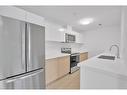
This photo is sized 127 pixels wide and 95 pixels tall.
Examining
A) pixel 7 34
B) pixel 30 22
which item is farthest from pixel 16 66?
pixel 30 22

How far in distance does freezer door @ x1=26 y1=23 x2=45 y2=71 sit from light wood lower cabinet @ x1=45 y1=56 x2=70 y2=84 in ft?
1.68

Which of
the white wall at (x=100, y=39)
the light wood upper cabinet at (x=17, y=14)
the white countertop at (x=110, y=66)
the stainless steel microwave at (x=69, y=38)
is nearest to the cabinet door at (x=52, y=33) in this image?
the stainless steel microwave at (x=69, y=38)

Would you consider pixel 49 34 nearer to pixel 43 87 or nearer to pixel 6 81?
pixel 43 87

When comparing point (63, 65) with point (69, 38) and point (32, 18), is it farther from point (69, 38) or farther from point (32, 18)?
point (32, 18)

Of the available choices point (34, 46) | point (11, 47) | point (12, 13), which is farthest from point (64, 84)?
point (12, 13)

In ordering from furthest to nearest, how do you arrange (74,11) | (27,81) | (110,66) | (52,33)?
1. (52,33)
2. (74,11)
3. (27,81)
4. (110,66)

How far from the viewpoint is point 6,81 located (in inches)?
63.4

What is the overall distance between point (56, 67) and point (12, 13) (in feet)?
6.53

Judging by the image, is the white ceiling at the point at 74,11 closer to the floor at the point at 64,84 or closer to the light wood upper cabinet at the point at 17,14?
the light wood upper cabinet at the point at 17,14

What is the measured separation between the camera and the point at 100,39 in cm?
570

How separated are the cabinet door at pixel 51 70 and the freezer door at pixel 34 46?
44 cm

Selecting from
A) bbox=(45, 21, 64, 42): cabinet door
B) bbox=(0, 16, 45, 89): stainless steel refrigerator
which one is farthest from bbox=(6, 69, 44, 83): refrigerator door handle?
bbox=(45, 21, 64, 42): cabinet door

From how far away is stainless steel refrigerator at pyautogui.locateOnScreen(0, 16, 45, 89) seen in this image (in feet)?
5.23

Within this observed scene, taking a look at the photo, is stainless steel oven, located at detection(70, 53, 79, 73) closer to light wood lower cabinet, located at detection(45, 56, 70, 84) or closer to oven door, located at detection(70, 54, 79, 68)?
oven door, located at detection(70, 54, 79, 68)
